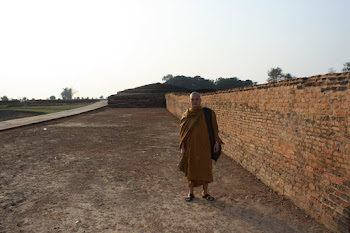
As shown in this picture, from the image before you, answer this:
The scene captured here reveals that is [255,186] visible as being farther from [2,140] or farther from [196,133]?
[2,140]

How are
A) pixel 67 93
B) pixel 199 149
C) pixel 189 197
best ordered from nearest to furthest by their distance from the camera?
pixel 199 149 < pixel 189 197 < pixel 67 93

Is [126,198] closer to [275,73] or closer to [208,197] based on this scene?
[208,197]

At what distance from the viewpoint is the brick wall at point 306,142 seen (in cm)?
250

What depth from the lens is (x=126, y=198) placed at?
358 centimetres

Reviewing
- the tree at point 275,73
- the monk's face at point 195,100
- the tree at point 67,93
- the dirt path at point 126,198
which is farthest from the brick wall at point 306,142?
the tree at point 67,93

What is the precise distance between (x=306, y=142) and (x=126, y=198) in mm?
2556

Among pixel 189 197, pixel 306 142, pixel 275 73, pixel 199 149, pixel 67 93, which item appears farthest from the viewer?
pixel 67 93

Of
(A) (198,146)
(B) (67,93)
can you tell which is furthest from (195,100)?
(B) (67,93)

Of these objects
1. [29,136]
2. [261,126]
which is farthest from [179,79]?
[261,126]

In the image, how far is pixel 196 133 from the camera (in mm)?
3406

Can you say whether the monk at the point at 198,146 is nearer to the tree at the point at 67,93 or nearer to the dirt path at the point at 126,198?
the dirt path at the point at 126,198

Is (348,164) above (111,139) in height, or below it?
above

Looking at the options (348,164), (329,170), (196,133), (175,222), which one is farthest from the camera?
(196,133)

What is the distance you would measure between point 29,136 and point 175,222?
27.0 feet
